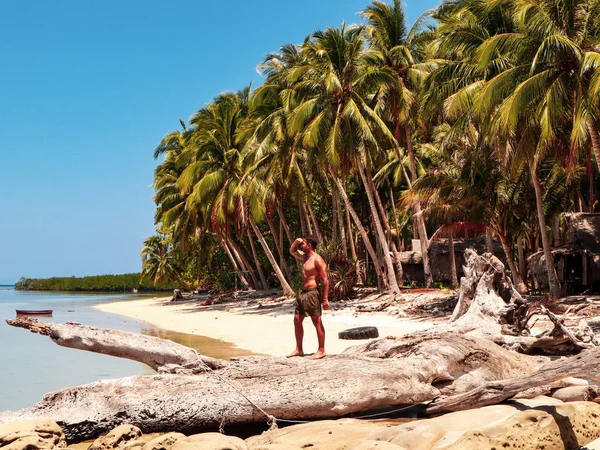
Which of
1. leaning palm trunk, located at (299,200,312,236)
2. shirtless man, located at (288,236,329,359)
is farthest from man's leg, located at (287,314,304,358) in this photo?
leaning palm trunk, located at (299,200,312,236)

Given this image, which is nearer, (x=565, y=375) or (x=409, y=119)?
(x=565, y=375)

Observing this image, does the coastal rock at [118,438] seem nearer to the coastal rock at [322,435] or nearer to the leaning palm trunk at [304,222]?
the coastal rock at [322,435]

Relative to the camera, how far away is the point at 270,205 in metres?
29.9

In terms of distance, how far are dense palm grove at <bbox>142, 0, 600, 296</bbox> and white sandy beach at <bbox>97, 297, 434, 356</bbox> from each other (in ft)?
11.5

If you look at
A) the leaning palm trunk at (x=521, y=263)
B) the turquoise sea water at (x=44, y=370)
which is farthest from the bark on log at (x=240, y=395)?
the leaning palm trunk at (x=521, y=263)

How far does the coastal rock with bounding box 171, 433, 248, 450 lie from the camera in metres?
4.85

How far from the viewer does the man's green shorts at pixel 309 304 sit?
772cm

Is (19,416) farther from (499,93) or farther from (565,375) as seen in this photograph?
(499,93)

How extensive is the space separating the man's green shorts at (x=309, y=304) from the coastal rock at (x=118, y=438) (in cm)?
264

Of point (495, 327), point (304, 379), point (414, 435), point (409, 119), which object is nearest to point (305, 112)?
point (409, 119)

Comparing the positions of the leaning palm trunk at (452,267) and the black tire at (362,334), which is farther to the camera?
the leaning palm trunk at (452,267)

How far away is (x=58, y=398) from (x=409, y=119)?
21.5m

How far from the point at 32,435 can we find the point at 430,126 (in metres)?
26.3

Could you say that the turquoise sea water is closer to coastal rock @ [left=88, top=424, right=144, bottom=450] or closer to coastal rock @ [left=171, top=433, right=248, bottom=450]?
coastal rock @ [left=88, top=424, right=144, bottom=450]
